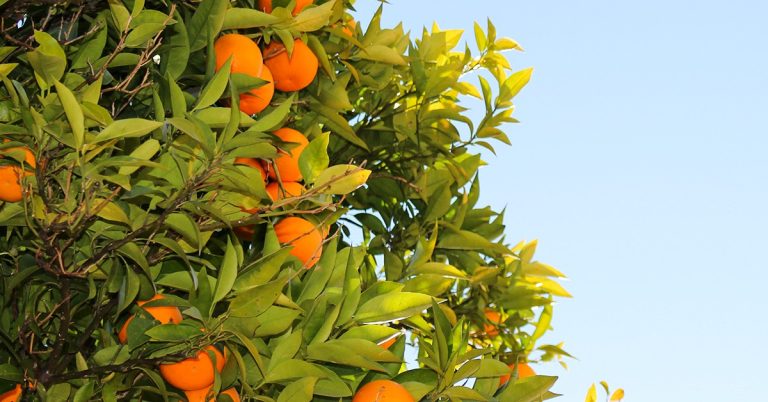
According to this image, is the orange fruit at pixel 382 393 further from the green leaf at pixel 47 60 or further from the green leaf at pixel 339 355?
the green leaf at pixel 47 60

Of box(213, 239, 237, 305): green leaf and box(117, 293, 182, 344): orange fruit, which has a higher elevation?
box(213, 239, 237, 305): green leaf

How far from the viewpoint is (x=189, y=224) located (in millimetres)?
1552

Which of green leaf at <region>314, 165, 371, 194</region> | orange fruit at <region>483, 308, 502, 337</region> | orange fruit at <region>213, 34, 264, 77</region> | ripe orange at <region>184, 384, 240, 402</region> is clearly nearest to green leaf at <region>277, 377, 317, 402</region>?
ripe orange at <region>184, 384, 240, 402</region>

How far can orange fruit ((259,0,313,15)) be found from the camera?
2008 mm

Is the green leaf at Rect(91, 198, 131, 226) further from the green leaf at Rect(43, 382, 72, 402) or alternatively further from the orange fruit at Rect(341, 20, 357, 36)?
the orange fruit at Rect(341, 20, 357, 36)

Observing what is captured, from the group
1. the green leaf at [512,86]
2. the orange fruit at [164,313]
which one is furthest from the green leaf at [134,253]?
the green leaf at [512,86]

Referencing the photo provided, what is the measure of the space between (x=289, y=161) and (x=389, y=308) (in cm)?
36

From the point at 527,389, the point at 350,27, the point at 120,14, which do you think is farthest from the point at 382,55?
the point at 527,389

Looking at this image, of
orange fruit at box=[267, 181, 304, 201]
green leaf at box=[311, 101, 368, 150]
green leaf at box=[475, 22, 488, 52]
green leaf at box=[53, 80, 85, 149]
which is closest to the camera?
green leaf at box=[53, 80, 85, 149]

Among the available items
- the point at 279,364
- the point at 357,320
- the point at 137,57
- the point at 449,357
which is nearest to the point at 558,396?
the point at 449,357

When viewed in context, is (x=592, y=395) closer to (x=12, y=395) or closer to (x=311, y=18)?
(x=311, y=18)

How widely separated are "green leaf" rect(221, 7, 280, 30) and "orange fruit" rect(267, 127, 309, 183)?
225 mm

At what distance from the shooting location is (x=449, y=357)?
1.82 metres

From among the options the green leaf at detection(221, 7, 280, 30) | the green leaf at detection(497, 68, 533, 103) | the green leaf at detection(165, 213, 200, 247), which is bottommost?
the green leaf at detection(165, 213, 200, 247)
